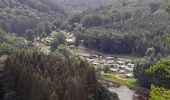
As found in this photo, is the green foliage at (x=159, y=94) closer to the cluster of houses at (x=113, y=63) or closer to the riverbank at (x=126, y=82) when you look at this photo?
the riverbank at (x=126, y=82)

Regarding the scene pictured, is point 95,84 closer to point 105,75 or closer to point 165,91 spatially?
point 105,75

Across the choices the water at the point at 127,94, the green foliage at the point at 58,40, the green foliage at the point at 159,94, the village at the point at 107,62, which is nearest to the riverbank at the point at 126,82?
the water at the point at 127,94

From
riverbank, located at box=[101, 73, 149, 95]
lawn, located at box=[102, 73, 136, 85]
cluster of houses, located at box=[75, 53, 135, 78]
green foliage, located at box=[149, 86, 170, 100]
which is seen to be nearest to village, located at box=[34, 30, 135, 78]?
cluster of houses, located at box=[75, 53, 135, 78]

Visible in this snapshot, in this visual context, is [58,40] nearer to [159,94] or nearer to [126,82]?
[126,82]

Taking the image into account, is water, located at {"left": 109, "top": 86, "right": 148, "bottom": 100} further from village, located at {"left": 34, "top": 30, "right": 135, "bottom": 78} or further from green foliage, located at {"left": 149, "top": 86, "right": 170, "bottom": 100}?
green foliage, located at {"left": 149, "top": 86, "right": 170, "bottom": 100}

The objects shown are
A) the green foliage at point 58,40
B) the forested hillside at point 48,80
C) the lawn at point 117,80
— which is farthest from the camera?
the green foliage at point 58,40

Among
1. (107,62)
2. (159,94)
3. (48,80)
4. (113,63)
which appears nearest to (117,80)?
(113,63)

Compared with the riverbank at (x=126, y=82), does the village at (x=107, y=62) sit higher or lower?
higher
